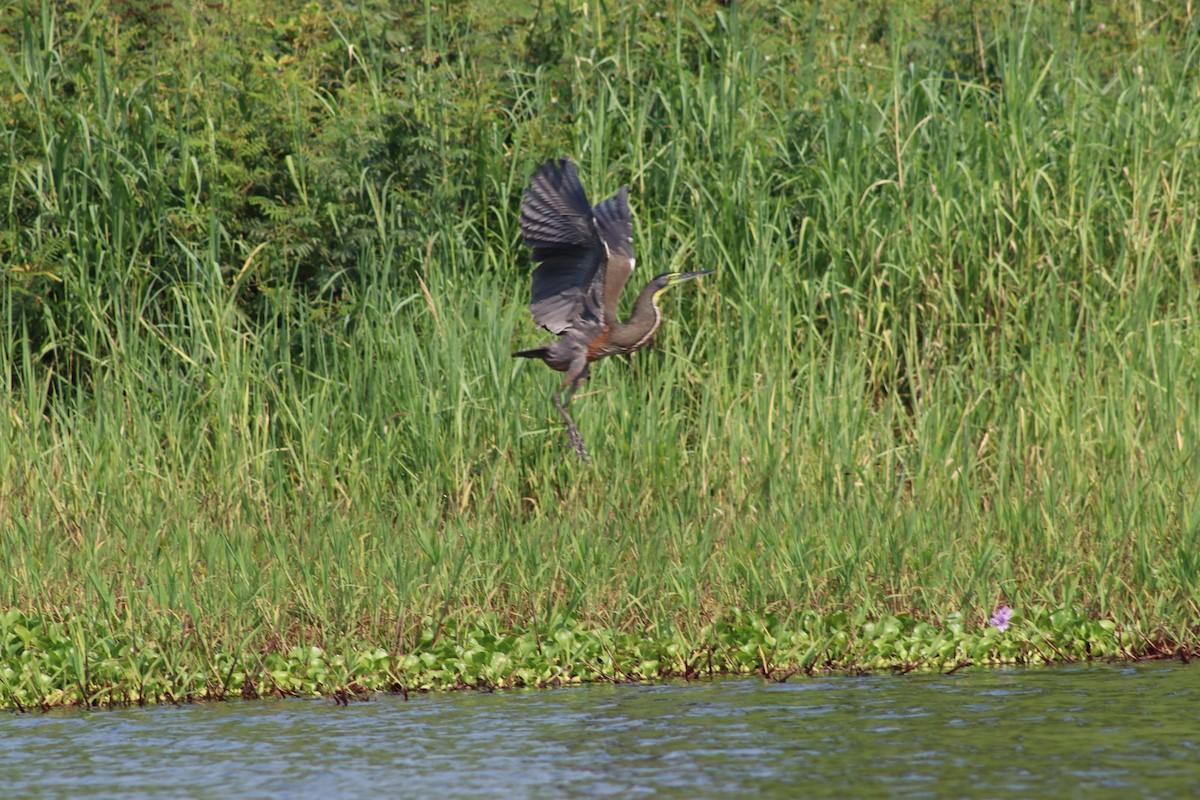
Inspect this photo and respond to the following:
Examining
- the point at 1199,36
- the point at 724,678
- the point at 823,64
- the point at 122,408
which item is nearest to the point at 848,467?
the point at 724,678

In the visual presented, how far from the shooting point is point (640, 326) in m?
5.96

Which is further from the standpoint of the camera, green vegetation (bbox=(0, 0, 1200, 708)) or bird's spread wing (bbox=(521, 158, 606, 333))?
bird's spread wing (bbox=(521, 158, 606, 333))

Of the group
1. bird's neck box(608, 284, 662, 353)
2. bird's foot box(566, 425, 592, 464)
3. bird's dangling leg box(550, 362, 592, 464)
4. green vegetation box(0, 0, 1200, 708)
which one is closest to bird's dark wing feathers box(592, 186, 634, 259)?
bird's neck box(608, 284, 662, 353)

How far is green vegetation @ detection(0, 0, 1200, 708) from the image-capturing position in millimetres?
4984

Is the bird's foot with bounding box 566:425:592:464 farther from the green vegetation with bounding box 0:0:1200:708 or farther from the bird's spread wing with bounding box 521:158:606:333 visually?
the bird's spread wing with bounding box 521:158:606:333

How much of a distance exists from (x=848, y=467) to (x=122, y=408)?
267cm

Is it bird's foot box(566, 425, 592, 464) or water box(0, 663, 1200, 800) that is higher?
bird's foot box(566, 425, 592, 464)

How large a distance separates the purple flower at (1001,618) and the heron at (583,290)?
5.15ft

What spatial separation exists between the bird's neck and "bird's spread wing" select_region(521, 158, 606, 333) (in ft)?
0.33

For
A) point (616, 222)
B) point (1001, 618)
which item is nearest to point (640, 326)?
point (616, 222)

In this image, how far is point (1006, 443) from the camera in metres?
5.74

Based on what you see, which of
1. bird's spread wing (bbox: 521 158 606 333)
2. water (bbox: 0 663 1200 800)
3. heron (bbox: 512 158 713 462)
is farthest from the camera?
heron (bbox: 512 158 713 462)

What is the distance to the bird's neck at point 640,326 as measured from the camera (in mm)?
5949

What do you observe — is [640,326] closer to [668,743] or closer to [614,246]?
[614,246]
